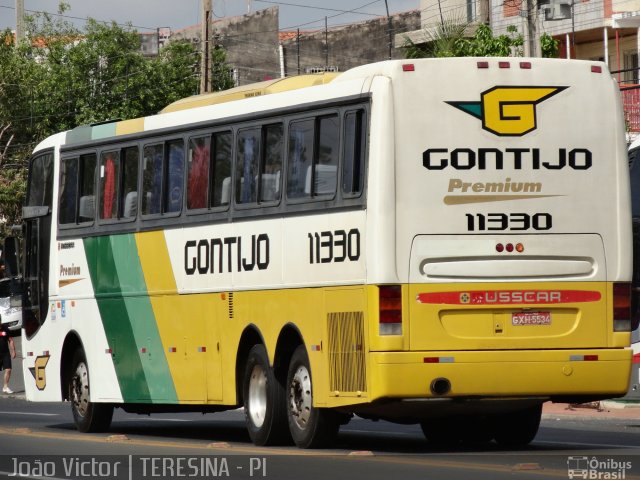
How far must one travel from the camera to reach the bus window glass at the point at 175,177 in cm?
1905

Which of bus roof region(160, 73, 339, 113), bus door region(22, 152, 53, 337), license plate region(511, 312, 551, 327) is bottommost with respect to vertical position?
license plate region(511, 312, 551, 327)

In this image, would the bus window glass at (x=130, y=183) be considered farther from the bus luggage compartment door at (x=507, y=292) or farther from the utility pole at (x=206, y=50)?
the utility pole at (x=206, y=50)

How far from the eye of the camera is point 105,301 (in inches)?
822

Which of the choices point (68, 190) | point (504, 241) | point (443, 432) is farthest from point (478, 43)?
point (504, 241)

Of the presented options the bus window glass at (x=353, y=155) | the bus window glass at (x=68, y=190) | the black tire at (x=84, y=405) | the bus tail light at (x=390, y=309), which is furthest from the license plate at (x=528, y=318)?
the bus window glass at (x=68, y=190)

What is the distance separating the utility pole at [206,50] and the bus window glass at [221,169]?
21.8m

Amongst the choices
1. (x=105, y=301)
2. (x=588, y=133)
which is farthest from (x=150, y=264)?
(x=588, y=133)

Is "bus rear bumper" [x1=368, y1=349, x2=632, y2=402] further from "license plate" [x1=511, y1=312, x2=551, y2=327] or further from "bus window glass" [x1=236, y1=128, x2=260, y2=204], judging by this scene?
"bus window glass" [x1=236, y1=128, x2=260, y2=204]

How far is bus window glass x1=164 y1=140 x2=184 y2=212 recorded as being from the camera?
750 inches

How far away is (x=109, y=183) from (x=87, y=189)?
700 millimetres

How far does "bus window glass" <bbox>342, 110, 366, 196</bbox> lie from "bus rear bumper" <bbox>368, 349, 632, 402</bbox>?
5.13 ft

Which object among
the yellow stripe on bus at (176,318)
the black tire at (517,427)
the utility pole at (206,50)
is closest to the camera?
the black tire at (517,427)

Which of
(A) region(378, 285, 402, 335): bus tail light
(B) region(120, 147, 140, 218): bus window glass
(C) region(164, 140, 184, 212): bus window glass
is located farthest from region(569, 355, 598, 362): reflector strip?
(B) region(120, 147, 140, 218): bus window glass

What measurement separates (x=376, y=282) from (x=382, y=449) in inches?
94.3
